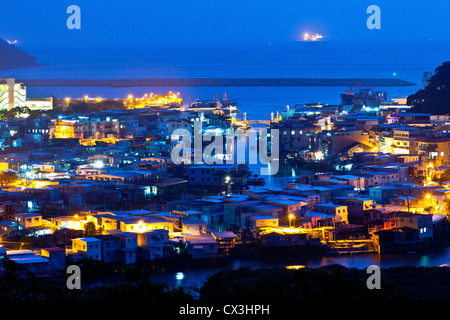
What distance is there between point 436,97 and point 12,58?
28442mm

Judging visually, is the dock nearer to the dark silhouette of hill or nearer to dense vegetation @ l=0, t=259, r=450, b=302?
dense vegetation @ l=0, t=259, r=450, b=302

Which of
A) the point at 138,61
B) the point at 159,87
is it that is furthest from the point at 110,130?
the point at 138,61

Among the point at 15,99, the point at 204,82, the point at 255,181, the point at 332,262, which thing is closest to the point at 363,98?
the point at 15,99

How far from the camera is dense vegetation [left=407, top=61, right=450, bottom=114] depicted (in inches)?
680

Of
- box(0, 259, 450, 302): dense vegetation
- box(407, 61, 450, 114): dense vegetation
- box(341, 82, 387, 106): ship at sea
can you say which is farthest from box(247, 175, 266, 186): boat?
box(341, 82, 387, 106): ship at sea

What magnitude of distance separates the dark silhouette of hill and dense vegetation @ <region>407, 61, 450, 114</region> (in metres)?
25.1

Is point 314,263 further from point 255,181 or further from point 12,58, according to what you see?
point 12,58

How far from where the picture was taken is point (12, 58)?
4266cm

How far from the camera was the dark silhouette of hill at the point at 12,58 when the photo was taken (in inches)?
1623

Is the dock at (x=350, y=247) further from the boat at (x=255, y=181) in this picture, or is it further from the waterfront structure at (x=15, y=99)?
the waterfront structure at (x=15, y=99)

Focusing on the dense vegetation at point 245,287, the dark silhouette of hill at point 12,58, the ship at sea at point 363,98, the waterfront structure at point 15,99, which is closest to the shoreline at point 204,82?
the ship at sea at point 363,98

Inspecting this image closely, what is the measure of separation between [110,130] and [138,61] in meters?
37.6
